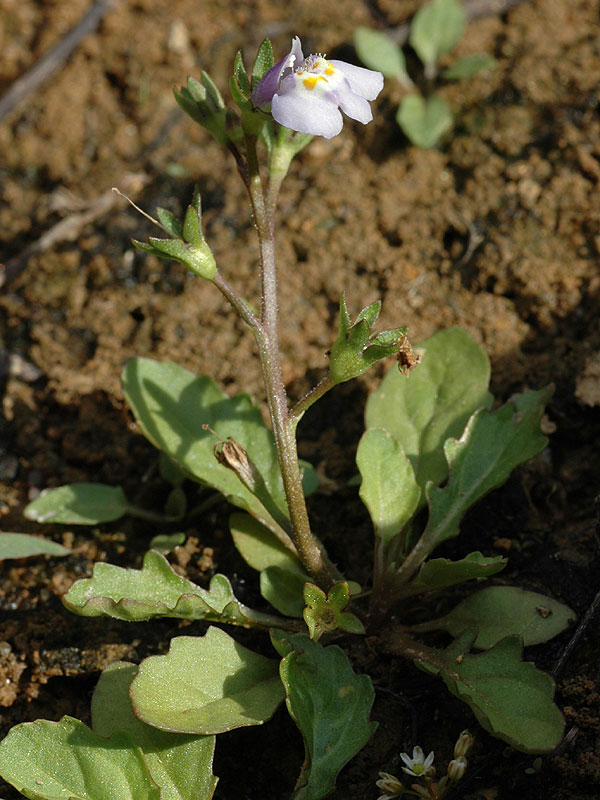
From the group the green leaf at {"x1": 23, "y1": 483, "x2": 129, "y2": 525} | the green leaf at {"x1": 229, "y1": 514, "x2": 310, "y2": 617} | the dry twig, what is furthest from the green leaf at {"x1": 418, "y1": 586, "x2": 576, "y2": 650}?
the dry twig

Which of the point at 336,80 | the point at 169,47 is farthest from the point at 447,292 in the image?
the point at 169,47

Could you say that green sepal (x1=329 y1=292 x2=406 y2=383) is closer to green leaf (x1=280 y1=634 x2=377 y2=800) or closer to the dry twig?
green leaf (x1=280 y1=634 x2=377 y2=800)

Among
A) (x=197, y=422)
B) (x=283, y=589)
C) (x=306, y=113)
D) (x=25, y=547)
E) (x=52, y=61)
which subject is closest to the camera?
(x=306, y=113)

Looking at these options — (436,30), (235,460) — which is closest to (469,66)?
(436,30)

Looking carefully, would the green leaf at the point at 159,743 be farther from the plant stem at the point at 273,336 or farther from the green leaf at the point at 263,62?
the green leaf at the point at 263,62

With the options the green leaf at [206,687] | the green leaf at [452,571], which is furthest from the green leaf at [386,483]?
the green leaf at [206,687]

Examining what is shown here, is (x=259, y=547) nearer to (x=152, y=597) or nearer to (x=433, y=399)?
(x=152, y=597)
